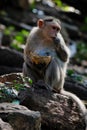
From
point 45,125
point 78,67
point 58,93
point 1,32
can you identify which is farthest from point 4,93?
point 1,32

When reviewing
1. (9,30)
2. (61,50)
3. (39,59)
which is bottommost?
(9,30)

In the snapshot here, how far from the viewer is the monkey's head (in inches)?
330

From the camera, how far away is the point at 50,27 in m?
8.43

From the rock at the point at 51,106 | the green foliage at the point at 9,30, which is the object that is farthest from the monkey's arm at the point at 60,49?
the green foliage at the point at 9,30

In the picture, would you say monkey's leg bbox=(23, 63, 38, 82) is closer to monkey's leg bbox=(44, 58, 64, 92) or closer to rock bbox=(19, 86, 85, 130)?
monkey's leg bbox=(44, 58, 64, 92)

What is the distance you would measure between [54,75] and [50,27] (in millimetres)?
849

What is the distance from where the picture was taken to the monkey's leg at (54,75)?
26.8 ft

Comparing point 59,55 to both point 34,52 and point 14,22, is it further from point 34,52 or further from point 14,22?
point 14,22

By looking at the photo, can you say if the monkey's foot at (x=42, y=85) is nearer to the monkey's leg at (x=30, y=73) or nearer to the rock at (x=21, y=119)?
the monkey's leg at (x=30, y=73)

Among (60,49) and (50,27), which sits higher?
(50,27)

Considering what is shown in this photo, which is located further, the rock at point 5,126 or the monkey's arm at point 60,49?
the monkey's arm at point 60,49

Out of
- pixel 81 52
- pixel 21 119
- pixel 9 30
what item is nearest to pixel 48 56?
pixel 21 119

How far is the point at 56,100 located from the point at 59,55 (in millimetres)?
1041

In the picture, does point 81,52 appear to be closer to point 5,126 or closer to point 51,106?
point 51,106
